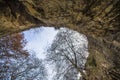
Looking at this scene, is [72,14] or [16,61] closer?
[72,14]

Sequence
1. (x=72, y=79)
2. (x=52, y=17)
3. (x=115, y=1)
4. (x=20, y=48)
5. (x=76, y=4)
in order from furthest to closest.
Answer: (x=20, y=48)
(x=72, y=79)
(x=52, y=17)
(x=76, y=4)
(x=115, y=1)

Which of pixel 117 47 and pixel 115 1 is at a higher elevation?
pixel 115 1

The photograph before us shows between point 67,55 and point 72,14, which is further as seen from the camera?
point 67,55

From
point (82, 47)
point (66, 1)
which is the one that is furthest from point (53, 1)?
point (82, 47)

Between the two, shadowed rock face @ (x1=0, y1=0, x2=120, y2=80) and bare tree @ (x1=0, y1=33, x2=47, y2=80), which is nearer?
shadowed rock face @ (x1=0, y1=0, x2=120, y2=80)

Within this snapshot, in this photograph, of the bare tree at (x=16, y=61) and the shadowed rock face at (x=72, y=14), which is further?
the bare tree at (x=16, y=61)

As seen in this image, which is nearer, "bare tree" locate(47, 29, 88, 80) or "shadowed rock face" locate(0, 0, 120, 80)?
"shadowed rock face" locate(0, 0, 120, 80)

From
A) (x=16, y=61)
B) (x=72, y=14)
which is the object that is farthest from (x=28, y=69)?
(x=72, y=14)

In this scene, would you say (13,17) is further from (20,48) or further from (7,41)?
(20,48)

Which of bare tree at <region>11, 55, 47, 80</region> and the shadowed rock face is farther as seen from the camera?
bare tree at <region>11, 55, 47, 80</region>

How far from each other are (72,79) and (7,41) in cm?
813

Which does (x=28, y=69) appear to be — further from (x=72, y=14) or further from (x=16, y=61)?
(x=72, y=14)

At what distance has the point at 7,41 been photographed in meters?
21.3

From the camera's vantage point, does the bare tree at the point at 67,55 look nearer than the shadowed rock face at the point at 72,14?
No
